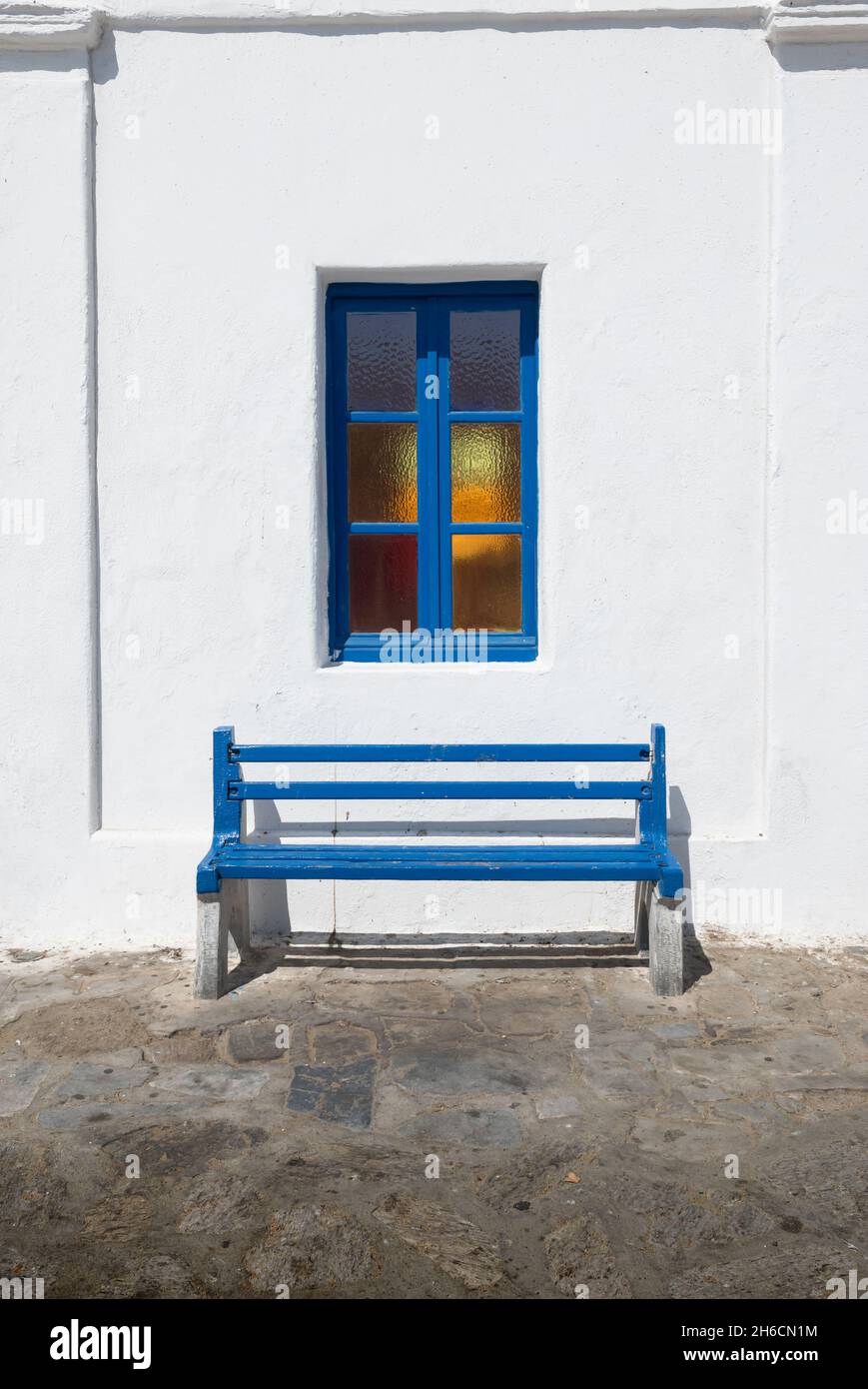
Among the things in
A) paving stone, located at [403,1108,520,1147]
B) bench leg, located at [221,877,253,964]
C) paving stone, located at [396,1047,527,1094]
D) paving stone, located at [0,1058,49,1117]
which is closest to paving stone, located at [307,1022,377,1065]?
paving stone, located at [396,1047,527,1094]

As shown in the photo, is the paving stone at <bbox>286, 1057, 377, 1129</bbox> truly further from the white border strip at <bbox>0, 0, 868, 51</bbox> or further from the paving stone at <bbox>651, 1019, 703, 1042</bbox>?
the white border strip at <bbox>0, 0, 868, 51</bbox>

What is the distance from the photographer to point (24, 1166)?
302 cm

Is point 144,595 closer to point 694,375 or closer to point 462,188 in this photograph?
point 462,188

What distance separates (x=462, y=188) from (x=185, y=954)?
3287 mm

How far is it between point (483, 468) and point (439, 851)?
5.51 ft

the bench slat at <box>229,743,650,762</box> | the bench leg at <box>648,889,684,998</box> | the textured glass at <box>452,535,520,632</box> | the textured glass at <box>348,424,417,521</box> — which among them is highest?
the textured glass at <box>348,424,417,521</box>

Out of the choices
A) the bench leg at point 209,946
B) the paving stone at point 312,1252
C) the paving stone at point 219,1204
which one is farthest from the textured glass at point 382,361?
the paving stone at point 312,1252

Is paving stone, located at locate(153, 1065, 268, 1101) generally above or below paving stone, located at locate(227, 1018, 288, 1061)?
below

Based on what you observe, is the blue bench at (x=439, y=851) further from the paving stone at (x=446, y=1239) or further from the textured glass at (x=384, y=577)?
the paving stone at (x=446, y=1239)

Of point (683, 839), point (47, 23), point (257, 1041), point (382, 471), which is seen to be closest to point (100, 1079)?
point (257, 1041)

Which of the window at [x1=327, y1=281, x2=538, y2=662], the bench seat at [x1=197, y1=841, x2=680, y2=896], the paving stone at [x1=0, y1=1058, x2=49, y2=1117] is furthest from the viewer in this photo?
the window at [x1=327, y1=281, x2=538, y2=662]

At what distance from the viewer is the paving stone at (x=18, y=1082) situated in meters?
3.40

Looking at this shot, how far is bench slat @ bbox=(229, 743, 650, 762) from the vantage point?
455cm

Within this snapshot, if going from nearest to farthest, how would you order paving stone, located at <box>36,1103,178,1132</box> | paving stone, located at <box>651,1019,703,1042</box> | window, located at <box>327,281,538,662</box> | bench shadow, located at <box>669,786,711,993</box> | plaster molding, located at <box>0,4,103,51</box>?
paving stone, located at <box>36,1103,178,1132</box> → paving stone, located at <box>651,1019,703,1042</box> → plaster molding, located at <box>0,4,103,51</box> → bench shadow, located at <box>669,786,711,993</box> → window, located at <box>327,281,538,662</box>
